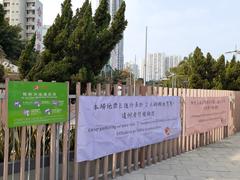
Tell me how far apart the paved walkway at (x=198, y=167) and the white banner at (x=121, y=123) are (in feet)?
1.77

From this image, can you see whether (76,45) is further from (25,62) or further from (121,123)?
(121,123)

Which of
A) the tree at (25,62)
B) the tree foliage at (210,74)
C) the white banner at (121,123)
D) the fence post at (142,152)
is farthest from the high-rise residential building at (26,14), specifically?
the fence post at (142,152)

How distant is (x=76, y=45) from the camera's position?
8.63m

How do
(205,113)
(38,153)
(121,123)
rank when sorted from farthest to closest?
(205,113), (121,123), (38,153)

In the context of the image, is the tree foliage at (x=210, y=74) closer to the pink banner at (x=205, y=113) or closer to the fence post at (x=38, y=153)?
the pink banner at (x=205, y=113)

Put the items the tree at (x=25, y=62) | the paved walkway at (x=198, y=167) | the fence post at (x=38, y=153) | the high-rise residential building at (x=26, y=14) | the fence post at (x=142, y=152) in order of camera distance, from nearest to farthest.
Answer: the fence post at (x=38, y=153)
the paved walkway at (x=198, y=167)
the fence post at (x=142, y=152)
the tree at (x=25, y=62)
the high-rise residential building at (x=26, y=14)

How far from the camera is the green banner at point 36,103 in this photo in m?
4.70

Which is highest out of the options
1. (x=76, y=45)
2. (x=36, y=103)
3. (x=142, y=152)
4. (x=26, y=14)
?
(x=26, y=14)

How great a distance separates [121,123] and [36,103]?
221 centimetres

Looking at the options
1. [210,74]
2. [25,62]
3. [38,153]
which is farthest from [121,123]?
[210,74]

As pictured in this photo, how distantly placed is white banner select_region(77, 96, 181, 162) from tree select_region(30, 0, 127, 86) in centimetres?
176

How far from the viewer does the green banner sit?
4.70 metres

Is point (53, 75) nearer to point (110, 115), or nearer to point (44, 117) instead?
point (110, 115)

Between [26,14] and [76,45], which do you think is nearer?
[76,45]
